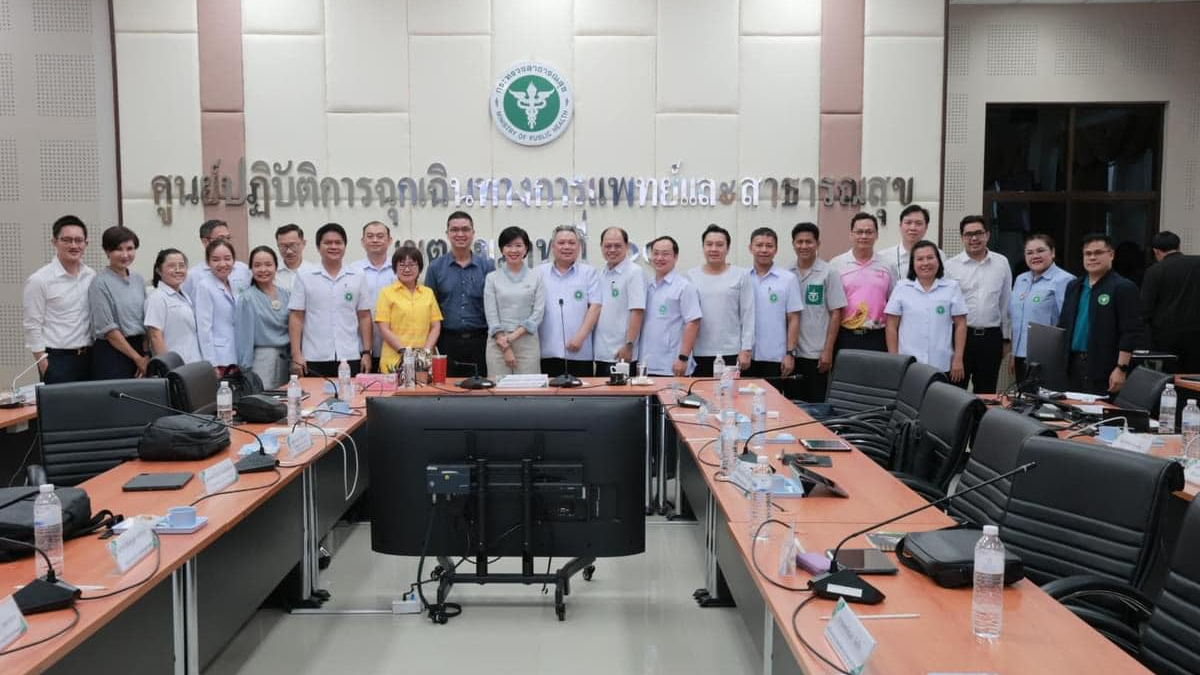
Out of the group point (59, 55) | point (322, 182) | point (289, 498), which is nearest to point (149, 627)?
point (289, 498)

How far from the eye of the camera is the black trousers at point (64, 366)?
5855mm

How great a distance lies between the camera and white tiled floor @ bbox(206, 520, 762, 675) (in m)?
3.44

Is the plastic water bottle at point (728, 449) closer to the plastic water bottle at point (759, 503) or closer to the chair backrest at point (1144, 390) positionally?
the plastic water bottle at point (759, 503)

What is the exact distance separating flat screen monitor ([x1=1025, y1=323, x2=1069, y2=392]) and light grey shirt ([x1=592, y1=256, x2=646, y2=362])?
A: 2688mm

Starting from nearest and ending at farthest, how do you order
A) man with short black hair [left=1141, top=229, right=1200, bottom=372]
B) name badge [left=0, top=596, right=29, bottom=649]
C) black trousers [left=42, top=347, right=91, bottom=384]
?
name badge [left=0, top=596, right=29, bottom=649]
black trousers [left=42, top=347, right=91, bottom=384]
man with short black hair [left=1141, top=229, right=1200, bottom=372]

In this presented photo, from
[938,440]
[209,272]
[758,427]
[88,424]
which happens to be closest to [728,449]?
[758,427]

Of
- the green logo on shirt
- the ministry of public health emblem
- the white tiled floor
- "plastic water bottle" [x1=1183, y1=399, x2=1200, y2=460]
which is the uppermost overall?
the ministry of public health emblem

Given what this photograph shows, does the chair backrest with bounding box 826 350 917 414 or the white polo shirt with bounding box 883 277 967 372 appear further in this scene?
the white polo shirt with bounding box 883 277 967 372

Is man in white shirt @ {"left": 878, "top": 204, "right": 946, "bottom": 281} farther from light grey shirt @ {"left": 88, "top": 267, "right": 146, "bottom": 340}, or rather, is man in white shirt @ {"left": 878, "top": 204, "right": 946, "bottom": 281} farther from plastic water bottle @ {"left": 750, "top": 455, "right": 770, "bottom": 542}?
light grey shirt @ {"left": 88, "top": 267, "right": 146, "bottom": 340}

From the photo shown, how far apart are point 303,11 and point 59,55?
2.11 meters

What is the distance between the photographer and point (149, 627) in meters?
2.50

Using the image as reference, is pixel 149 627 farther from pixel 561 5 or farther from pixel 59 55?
pixel 59 55

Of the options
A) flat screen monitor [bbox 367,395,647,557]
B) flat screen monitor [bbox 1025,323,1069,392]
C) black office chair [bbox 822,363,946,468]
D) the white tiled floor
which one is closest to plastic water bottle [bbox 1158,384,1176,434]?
flat screen monitor [bbox 1025,323,1069,392]

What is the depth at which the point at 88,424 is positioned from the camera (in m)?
3.90
